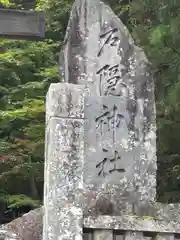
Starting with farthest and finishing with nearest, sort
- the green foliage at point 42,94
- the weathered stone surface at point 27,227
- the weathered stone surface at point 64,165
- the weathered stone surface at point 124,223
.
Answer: the green foliage at point 42,94
the weathered stone surface at point 27,227
the weathered stone surface at point 124,223
the weathered stone surface at point 64,165

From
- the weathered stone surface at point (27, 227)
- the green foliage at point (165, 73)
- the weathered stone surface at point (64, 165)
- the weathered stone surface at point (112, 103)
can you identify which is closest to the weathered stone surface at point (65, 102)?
the weathered stone surface at point (64, 165)

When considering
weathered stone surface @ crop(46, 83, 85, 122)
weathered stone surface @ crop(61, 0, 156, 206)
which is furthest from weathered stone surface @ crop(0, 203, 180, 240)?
weathered stone surface @ crop(46, 83, 85, 122)

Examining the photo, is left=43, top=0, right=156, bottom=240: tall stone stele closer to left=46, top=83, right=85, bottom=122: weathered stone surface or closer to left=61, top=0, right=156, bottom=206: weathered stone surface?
left=61, top=0, right=156, bottom=206: weathered stone surface

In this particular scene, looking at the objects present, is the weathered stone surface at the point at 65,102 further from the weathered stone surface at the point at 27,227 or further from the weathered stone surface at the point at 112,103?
the weathered stone surface at the point at 27,227

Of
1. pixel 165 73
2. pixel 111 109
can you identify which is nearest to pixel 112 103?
pixel 111 109

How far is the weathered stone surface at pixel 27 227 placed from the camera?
15.6 ft

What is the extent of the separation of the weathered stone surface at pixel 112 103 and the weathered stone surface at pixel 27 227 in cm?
57

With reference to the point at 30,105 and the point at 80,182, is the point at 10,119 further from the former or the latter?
the point at 80,182

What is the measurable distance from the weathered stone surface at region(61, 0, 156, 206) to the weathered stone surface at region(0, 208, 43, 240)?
0.57 metres

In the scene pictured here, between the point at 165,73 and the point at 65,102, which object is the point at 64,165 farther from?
the point at 165,73

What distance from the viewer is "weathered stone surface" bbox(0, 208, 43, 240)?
4770 millimetres

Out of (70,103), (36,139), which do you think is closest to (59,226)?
(70,103)

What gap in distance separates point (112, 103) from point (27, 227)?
145cm

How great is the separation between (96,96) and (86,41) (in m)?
0.61
